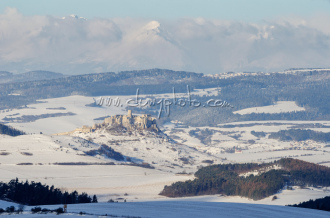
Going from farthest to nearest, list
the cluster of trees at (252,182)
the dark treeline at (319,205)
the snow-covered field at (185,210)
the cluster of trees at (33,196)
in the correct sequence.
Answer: the cluster of trees at (252,182), the cluster of trees at (33,196), the dark treeline at (319,205), the snow-covered field at (185,210)

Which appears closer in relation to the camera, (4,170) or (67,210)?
(67,210)

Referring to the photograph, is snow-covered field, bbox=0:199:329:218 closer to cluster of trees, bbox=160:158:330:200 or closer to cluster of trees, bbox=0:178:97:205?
cluster of trees, bbox=0:178:97:205

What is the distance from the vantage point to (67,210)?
88.7 meters

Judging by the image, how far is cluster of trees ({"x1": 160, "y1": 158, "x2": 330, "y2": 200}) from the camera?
147 m

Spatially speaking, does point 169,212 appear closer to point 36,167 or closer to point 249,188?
point 249,188

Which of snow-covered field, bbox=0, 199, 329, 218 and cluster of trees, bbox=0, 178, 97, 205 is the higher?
cluster of trees, bbox=0, 178, 97, 205

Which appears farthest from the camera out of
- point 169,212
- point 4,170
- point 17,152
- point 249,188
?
point 17,152

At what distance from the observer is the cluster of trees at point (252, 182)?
14712 centimetres

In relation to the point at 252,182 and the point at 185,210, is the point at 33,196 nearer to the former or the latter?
the point at 185,210

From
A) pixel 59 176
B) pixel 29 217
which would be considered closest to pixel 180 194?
pixel 59 176

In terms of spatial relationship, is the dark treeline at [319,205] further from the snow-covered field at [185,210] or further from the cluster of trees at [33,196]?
the cluster of trees at [33,196]

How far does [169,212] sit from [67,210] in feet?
35.8

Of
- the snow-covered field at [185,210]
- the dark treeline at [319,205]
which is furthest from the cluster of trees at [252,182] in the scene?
the snow-covered field at [185,210]

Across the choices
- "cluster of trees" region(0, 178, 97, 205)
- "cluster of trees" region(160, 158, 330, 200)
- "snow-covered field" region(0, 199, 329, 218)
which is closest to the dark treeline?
"snow-covered field" region(0, 199, 329, 218)
